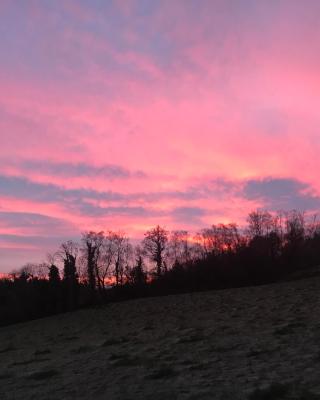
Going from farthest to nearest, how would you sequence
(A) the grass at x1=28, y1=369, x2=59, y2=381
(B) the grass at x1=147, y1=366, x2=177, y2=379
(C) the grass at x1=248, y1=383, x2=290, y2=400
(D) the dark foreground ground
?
(A) the grass at x1=28, y1=369, x2=59, y2=381 < (B) the grass at x1=147, y1=366, x2=177, y2=379 < (D) the dark foreground ground < (C) the grass at x1=248, y1=383, x2=290, y2=400

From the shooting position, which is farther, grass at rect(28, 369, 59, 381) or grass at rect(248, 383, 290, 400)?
grass at rect(28, 369, 59, 381)

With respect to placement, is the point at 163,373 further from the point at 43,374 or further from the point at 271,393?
the point at 43,374

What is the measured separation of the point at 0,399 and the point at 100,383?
254 centimetres

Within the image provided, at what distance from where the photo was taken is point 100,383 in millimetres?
13008

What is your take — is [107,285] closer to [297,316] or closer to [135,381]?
[297,316]

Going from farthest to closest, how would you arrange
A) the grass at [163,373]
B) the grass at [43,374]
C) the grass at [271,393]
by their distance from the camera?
the grass at [43,374], the grass at [163,373], the grass at [271,393]

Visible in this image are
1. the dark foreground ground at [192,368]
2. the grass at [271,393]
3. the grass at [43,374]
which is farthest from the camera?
the grass at [43,374]

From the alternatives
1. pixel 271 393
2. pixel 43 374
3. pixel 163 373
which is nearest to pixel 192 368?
pixel 163 373

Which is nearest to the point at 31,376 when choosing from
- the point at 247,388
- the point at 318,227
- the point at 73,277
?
the point at 247,388

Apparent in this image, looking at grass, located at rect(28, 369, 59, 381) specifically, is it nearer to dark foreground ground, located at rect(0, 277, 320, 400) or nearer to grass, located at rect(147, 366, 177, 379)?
dark foreground ground, located at rect(0, 277, 320, 400)

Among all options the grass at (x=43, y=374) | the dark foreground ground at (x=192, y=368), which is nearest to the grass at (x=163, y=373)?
the dark foreground ground at (x=192, y=368)

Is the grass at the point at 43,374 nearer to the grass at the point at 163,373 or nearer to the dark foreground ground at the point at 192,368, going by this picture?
the dark foreground ground at the point at 192,368

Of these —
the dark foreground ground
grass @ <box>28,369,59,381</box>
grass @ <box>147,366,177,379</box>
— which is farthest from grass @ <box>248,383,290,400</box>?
grass @ <box>28,369,59,381</box>

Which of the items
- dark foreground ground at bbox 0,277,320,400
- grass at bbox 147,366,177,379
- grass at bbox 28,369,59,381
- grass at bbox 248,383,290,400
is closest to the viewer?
grass at bbox 248,383,290,400
